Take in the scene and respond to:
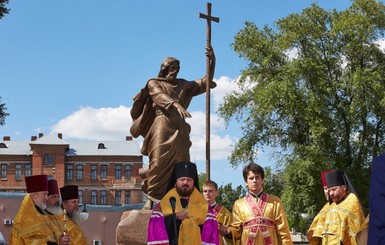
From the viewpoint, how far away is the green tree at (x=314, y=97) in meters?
30.7

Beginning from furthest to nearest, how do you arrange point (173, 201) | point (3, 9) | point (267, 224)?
point (3, 9) < point (267, 224) < point (173, 201)

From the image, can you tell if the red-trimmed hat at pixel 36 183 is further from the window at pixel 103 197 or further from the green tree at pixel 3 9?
the window at pixel 103 197

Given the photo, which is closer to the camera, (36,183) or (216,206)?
(36,183)

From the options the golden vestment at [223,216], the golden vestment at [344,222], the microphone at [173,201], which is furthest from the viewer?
the golden vestment at [223,216]

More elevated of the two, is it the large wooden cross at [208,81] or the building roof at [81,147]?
the building roof at [81,147]

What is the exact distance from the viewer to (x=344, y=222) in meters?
8.88

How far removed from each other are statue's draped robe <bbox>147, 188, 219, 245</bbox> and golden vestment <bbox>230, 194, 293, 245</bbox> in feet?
4.20

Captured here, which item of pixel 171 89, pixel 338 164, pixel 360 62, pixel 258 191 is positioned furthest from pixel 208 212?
pixel 360 62

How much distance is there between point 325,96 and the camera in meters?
32.3

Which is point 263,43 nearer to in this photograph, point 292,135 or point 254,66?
point 254,66

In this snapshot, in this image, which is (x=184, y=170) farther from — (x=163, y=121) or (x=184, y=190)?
(x=163, y=121)

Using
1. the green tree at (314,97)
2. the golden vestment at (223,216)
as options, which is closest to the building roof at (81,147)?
the green tree at (314,97)

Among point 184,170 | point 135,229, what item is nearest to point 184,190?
point 184,170

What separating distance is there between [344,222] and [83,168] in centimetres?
6864
